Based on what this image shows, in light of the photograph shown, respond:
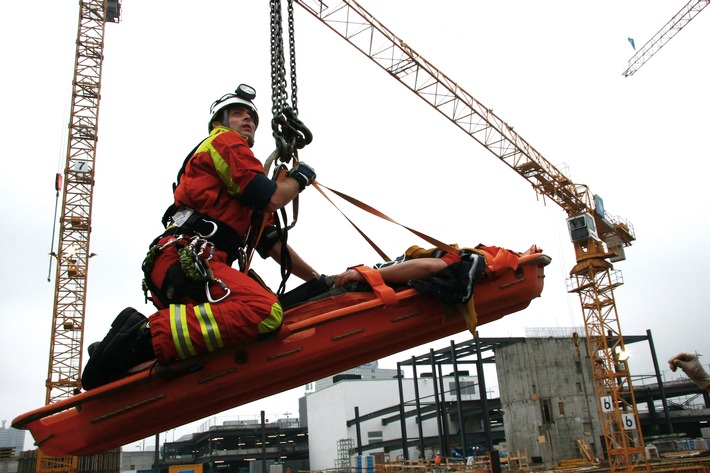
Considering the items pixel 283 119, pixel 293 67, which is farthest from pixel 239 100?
pixel 293 67

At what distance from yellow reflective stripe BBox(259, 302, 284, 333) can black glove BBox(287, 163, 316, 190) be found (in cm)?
70

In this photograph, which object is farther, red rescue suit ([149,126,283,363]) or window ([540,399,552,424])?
window ([540,399,552,424])

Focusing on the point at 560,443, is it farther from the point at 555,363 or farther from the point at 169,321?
the point at 169,321

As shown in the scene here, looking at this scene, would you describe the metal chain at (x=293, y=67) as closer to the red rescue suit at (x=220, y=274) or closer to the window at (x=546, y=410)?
the red rescue suit at (x=220, y=274)

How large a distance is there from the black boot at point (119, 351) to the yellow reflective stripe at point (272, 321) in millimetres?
591

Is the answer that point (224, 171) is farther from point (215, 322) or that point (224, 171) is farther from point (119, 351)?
point (119, 351)

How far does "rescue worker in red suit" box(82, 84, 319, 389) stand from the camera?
265 cm

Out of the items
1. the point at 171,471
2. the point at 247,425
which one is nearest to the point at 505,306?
the point at 171,471

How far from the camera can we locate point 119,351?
9.09 feet

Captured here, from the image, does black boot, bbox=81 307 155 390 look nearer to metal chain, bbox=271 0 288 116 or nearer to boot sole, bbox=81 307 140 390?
boot sole, bbox=81 307 140 390

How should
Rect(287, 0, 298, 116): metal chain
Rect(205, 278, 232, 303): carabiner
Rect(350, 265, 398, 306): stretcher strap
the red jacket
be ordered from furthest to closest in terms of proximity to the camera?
Rect(287, 0, 298, 116): metal chain
Rect(350, 265, 398, 306): stretcher strap
the red jacket
Rect(205, 278, 232, 303): carabiner

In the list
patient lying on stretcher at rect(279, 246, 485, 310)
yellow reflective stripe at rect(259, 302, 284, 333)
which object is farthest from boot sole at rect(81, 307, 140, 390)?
patient lying on stretcher at rect(279, 246, 485, 310)

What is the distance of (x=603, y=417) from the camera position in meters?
29.5

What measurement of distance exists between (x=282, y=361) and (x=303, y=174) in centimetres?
102
